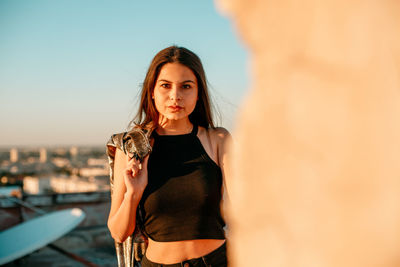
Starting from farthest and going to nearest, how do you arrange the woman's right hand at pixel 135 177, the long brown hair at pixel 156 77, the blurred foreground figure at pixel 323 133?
the long brown hair at pixel 156 77 < the woman's right hand at pixel 135 177 < the blurred foreground figure at pixel 323 133

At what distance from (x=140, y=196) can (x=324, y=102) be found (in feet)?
5.00

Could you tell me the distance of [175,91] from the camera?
201cm

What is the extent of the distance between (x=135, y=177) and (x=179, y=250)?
459 millimetres

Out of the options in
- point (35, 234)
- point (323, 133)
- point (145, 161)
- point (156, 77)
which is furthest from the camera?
point (35, 234)

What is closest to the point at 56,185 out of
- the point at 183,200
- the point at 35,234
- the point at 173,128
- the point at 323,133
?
the point at 35,234

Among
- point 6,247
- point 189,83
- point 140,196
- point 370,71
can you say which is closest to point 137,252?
point 140,196

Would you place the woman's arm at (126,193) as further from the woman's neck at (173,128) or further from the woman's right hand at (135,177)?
the woman's neck at (173,128)

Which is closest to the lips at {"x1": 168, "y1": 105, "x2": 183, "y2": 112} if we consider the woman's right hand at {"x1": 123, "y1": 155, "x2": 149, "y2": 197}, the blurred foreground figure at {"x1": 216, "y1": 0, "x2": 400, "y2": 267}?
the woman's right hand at {"x1": 123, "y1": 155, "x2": 149, "y2": 197}

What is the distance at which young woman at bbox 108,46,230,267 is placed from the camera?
193 centimetres

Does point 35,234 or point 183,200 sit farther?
point 35,234

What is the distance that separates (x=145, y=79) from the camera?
2264mm

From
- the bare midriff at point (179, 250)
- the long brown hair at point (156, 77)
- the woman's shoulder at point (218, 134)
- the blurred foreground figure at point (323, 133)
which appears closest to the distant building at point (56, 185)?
the long brown hair at point (156, 77)

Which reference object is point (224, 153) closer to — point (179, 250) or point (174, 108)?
point (174, 108)

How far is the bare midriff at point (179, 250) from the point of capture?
190 cm
